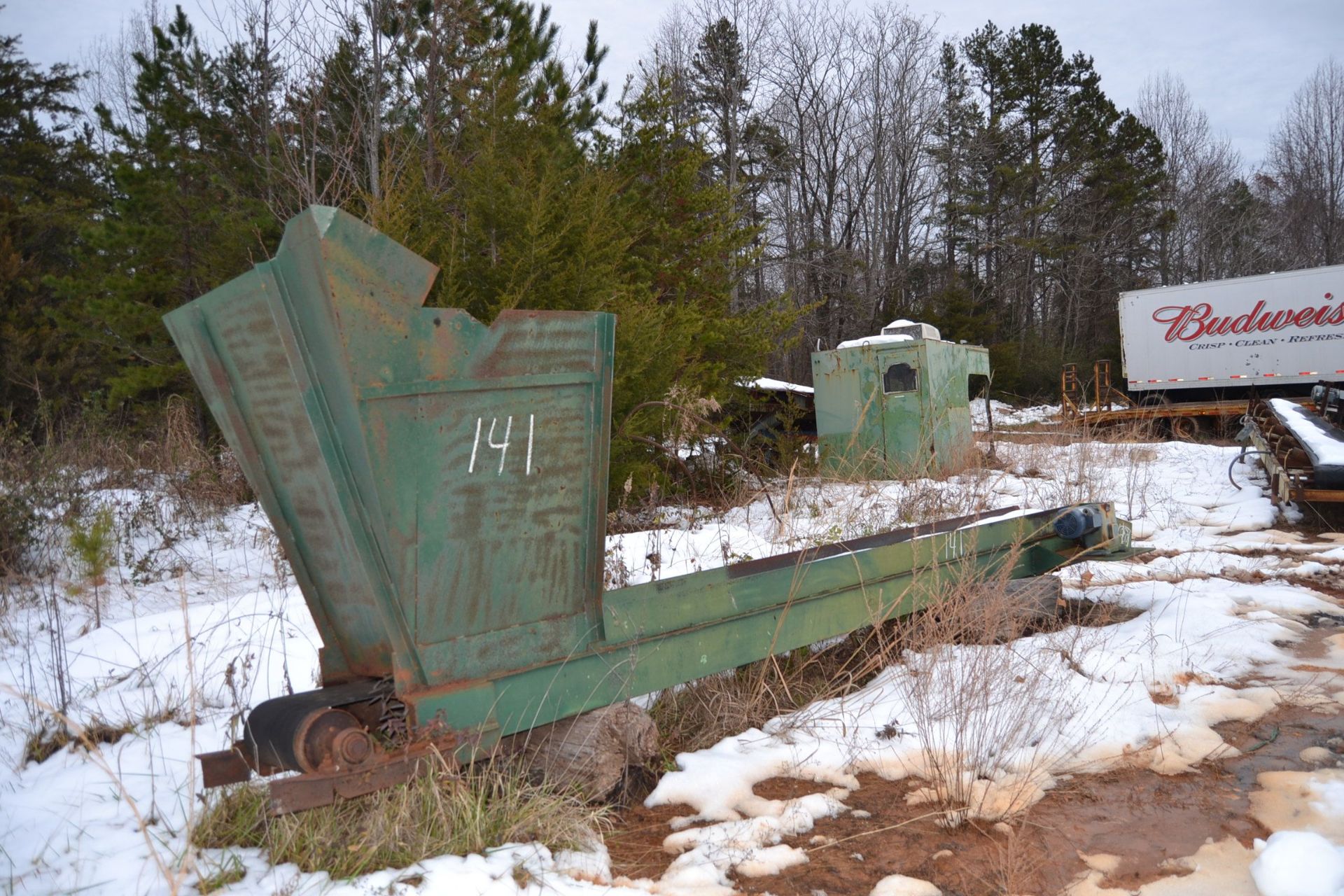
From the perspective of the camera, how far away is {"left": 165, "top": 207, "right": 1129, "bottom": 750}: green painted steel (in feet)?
7.65

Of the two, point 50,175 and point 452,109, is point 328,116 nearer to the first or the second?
point 452,109

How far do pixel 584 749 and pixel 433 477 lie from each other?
1055 mm

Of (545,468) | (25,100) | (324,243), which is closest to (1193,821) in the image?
(545,468)

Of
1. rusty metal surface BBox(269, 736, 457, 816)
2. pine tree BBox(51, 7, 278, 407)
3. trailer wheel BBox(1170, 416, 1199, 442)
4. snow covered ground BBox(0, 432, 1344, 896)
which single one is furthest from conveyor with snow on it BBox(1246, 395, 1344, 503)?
pine tree BBox(51, 7, 278, 407)

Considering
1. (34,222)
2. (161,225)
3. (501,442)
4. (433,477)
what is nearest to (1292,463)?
(501,442)

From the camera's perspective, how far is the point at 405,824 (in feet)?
8.00

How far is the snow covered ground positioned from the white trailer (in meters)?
15.0

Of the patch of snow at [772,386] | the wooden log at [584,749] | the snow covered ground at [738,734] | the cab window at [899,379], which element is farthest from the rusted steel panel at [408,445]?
the cab window at [899,379]

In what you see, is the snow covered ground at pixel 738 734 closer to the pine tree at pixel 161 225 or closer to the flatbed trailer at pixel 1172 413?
the pine tree at pixel 161 225

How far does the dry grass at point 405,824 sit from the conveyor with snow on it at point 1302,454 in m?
7.50

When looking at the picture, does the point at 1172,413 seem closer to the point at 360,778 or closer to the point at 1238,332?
the point at 1238,332

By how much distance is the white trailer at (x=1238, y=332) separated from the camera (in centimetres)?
1820

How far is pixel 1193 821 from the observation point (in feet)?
9.09

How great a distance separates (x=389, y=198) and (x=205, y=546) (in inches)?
109
